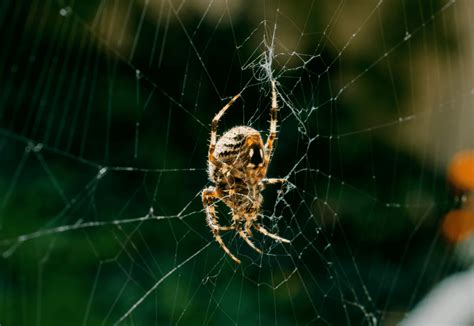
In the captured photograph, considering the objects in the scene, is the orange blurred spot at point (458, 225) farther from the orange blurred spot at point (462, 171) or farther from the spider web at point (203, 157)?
the orange blurred spot at point (462, 171)

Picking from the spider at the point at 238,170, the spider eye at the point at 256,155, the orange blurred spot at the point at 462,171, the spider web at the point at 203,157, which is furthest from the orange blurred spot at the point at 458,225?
the spider eye at the point at 256,155

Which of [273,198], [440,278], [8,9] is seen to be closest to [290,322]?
[273,198]

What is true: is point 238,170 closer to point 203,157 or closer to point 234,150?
point 234,150

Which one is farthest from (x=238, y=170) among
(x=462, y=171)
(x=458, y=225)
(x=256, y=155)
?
(x=462, y=171)

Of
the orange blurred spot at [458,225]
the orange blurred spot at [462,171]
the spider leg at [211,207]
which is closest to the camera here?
the spider leg at [211,207]

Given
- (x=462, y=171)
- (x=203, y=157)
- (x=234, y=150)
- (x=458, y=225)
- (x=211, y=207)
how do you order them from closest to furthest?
(x=234, y=150) → (x=211, y=207) → (x=203, y=157) → (x=458, y=225) → (x=462, y=171)
